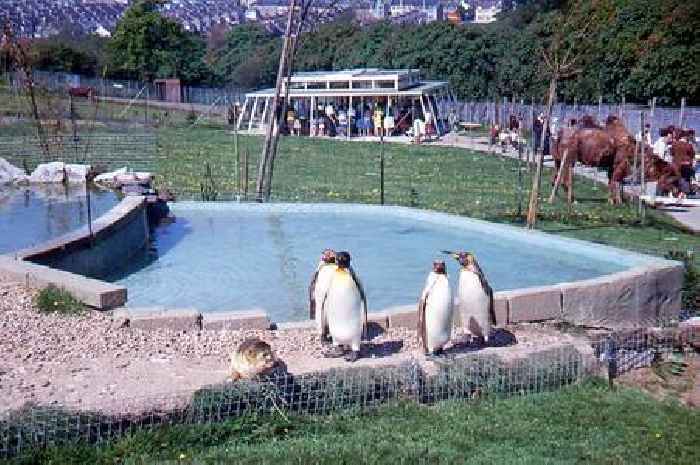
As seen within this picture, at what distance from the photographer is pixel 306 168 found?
2434cm

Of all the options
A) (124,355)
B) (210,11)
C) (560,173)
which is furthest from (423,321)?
(210,11)

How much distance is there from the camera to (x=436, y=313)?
7664 mm

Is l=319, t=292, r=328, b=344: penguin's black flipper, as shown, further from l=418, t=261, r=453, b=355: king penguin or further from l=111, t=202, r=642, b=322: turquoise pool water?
l=111, t=202, r=642, b=322: turquoise pool water

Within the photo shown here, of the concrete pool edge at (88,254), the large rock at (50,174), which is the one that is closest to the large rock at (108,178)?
the large rock at (50,174)

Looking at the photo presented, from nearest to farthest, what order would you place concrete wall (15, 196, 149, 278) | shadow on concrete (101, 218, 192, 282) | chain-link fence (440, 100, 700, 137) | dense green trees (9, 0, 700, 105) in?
concrete wall (15, 196, 149, 278), shadow on concrete (101, 218, 192, 282), chain-link fence (440, 100, 700, 137), dense green trees (9, 0, 700, 105)

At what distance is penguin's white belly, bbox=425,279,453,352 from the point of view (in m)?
7.69

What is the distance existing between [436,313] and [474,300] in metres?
0.68

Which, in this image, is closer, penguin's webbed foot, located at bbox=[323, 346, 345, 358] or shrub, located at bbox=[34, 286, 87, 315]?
penguin's webbed foot, located at bbox=[323, 346, 345, 358]

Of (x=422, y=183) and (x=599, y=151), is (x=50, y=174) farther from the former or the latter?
(x=599, y=151)

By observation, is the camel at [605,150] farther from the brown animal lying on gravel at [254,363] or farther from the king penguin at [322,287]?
the brown animal lying on gravel at [254,363]

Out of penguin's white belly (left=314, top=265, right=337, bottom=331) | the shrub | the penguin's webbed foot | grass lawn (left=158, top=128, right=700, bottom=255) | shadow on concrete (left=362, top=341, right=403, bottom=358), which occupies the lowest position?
grass lawn (left=158, top=128, right=700, bottom=255)

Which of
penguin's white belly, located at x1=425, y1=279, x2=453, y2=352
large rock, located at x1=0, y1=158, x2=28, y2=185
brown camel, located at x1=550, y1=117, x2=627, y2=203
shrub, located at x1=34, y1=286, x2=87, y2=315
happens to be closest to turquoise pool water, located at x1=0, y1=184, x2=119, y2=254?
large rock, located at x1=0, y1=158, x2=28, y2=185

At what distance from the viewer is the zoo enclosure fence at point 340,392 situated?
19.8 ft

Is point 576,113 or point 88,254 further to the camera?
point 576,113
